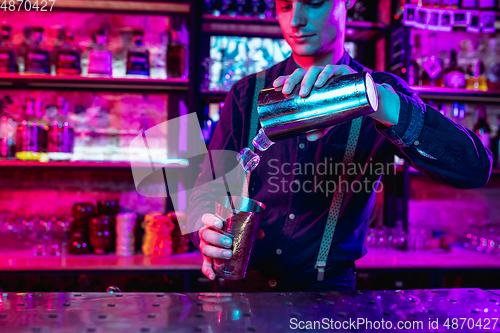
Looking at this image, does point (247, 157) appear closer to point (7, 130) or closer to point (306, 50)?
point (306, 50)

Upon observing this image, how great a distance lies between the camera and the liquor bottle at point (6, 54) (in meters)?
2.21

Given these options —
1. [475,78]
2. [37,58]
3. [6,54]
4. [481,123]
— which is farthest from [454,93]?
[6,54]

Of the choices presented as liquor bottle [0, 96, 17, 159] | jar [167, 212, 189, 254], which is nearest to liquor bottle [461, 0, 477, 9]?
jar [167, 212, 189, 254]

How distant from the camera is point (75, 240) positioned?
2109 millimetres

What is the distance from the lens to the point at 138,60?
226 cm

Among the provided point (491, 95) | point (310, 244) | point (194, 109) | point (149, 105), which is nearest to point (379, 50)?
point (491, 95)

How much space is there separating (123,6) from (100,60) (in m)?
0.41

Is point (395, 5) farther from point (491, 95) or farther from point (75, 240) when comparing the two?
point (75, 240)

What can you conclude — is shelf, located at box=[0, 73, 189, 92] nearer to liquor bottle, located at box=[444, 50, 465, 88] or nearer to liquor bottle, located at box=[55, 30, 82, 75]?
liquor bottle, located at box=[55, 30, 82, 75]

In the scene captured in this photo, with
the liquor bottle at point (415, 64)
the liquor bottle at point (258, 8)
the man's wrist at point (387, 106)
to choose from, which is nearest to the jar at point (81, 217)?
the liquor bottle at point (258, 8)

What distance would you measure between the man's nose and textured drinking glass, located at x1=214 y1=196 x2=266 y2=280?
54cm

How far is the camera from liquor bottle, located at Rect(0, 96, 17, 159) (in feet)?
7.29

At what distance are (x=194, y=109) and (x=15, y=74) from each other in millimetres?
1048

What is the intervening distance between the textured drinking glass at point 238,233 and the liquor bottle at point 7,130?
2.03 meters
